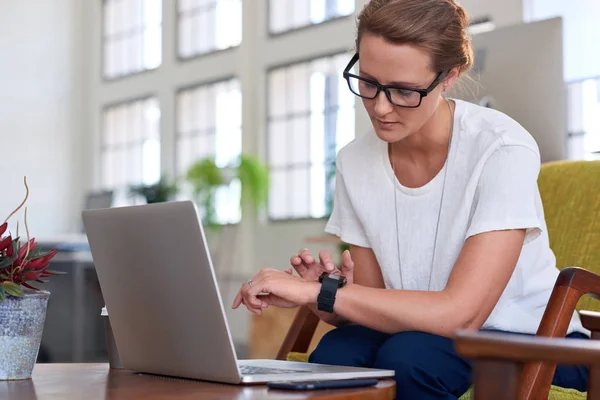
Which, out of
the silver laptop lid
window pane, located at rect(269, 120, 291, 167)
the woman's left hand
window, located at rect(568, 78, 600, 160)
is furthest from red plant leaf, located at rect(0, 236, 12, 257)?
window pane, located at rect(269, 120, 291, 167)

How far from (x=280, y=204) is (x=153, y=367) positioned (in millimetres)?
6493

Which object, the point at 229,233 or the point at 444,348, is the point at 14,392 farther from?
the point at 229,233

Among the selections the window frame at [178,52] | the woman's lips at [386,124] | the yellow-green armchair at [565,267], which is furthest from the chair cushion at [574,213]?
the window frame at [178,52]

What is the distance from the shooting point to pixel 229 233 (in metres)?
8.05

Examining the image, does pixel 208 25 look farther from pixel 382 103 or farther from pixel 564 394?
pixel 564 394

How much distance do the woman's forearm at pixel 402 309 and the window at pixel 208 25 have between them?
23.1 ft

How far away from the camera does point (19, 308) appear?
141 cm

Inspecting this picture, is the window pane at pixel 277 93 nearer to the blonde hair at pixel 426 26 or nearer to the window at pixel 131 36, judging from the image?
the window at pixel 131 36

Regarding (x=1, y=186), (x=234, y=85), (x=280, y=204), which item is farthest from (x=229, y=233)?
(x=1, y=186)

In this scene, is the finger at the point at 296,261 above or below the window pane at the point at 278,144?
below

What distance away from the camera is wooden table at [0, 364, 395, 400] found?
1.15m

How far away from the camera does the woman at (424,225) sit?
1.49m

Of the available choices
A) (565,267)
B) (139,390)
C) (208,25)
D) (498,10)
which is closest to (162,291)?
(139,390)

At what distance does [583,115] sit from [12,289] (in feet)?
14.5
